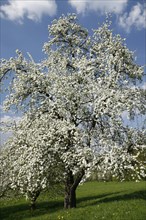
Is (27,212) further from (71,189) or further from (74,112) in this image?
(74,112)

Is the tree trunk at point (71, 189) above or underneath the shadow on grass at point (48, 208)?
above

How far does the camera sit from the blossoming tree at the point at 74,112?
83.4ft

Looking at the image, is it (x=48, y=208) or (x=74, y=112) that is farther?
(x=48, y=208)

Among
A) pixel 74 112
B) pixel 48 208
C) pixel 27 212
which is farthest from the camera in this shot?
pixel 48 208

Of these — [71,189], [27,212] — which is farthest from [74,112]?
[27,212]

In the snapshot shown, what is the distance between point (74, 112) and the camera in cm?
2697

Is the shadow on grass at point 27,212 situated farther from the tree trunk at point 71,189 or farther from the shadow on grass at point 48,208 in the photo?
the tree trunk at point 71,189

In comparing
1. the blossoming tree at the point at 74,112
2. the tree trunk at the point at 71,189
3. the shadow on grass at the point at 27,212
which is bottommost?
the shadow on grass at the point at 27,212

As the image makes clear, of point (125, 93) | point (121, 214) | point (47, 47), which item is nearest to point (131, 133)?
point (125, 93)

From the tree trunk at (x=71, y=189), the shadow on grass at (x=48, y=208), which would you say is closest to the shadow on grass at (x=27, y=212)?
the shadow on grass at (x=48, y=208)

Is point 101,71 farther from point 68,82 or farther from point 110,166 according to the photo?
point 110,166

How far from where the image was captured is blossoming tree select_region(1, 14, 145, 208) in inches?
1000

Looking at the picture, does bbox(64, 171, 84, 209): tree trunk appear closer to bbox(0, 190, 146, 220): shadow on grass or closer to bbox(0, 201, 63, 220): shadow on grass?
bbox(0, 190, 146, 220): shadow on grass

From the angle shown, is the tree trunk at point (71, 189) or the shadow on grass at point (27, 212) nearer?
the tree trunk at point (71, 189)
